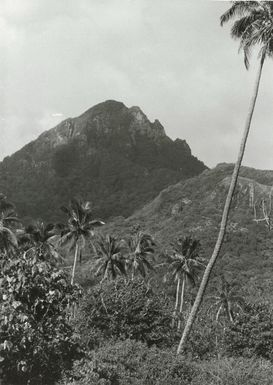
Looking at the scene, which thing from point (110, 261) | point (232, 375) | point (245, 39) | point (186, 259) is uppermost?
point (245, 39)

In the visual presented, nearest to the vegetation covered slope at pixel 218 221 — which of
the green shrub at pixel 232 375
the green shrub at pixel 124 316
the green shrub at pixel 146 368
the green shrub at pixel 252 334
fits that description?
the green shrub at pixel 252 334

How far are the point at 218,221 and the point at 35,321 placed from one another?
128083mm

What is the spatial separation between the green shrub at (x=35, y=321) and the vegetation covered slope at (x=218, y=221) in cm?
7593

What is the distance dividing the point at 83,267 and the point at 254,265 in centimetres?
3507

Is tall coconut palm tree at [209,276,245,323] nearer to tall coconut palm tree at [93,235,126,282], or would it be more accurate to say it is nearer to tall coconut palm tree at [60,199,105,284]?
tall coconut palm tree at [93,235,126,282]

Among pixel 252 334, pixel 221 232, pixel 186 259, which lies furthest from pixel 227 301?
pixel 221 232

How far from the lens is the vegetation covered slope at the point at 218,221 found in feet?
363

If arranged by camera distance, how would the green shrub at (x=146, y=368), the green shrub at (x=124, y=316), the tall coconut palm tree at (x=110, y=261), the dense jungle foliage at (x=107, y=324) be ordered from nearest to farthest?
the dense jungle foliage at (x=107, y=324)
the green shrub at (x=146, y=368)
the green shrub at (x=124, y=316)
the tall coconut palm tree at (x=110, y=261)

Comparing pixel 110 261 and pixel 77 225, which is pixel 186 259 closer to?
pixel 110 261

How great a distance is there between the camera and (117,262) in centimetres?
6181

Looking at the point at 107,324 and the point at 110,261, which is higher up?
the point at 110,261

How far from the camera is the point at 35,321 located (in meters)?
12.4

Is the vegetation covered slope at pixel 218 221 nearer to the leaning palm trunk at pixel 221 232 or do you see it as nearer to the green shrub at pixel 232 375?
the leaning palm trunk at pixel 221 232

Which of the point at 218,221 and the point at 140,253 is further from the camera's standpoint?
the point at 218,221
